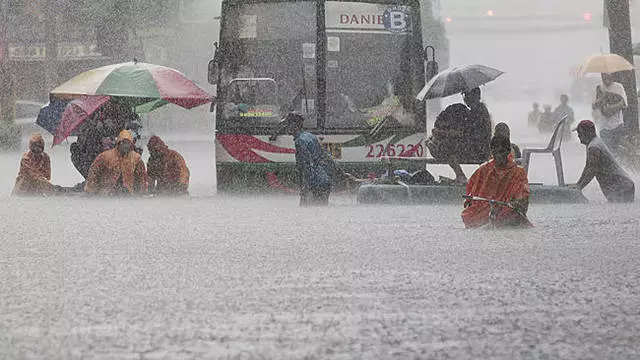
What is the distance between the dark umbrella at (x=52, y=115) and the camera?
62.7 ft

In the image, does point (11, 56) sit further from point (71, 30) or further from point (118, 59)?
point (118, 59)

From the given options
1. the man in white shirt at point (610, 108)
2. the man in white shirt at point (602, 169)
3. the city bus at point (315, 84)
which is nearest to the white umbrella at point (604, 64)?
the man in white shirt at point (610, 108)

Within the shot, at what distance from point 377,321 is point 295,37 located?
1202 cm

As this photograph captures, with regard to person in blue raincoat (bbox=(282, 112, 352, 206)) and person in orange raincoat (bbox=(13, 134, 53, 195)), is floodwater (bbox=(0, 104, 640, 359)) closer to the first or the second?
person in blue raincoat (bbox=(282, 112, 352, 206))

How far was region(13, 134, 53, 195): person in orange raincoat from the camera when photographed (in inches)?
735

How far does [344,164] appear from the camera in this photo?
745 inches

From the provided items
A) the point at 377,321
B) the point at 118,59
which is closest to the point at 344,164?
the point at 377,321

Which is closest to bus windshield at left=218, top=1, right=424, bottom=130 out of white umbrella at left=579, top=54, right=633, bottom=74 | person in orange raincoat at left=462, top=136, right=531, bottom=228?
white umbrella at left=579, top=54, right=633, bottom=74

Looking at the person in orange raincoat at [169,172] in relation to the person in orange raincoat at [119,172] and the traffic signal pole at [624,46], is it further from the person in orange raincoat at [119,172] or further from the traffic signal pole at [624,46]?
the traffic signal pole at [624,46]

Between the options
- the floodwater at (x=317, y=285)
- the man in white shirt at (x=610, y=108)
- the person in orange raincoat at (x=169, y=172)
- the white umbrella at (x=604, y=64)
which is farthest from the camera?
the white umbrella at (x=604, y=64)

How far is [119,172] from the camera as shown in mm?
18359

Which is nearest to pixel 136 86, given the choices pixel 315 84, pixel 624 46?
pixel 315 84

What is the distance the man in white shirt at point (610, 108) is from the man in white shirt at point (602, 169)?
465 centimetres

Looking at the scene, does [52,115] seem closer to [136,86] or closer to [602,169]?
[136,86]
